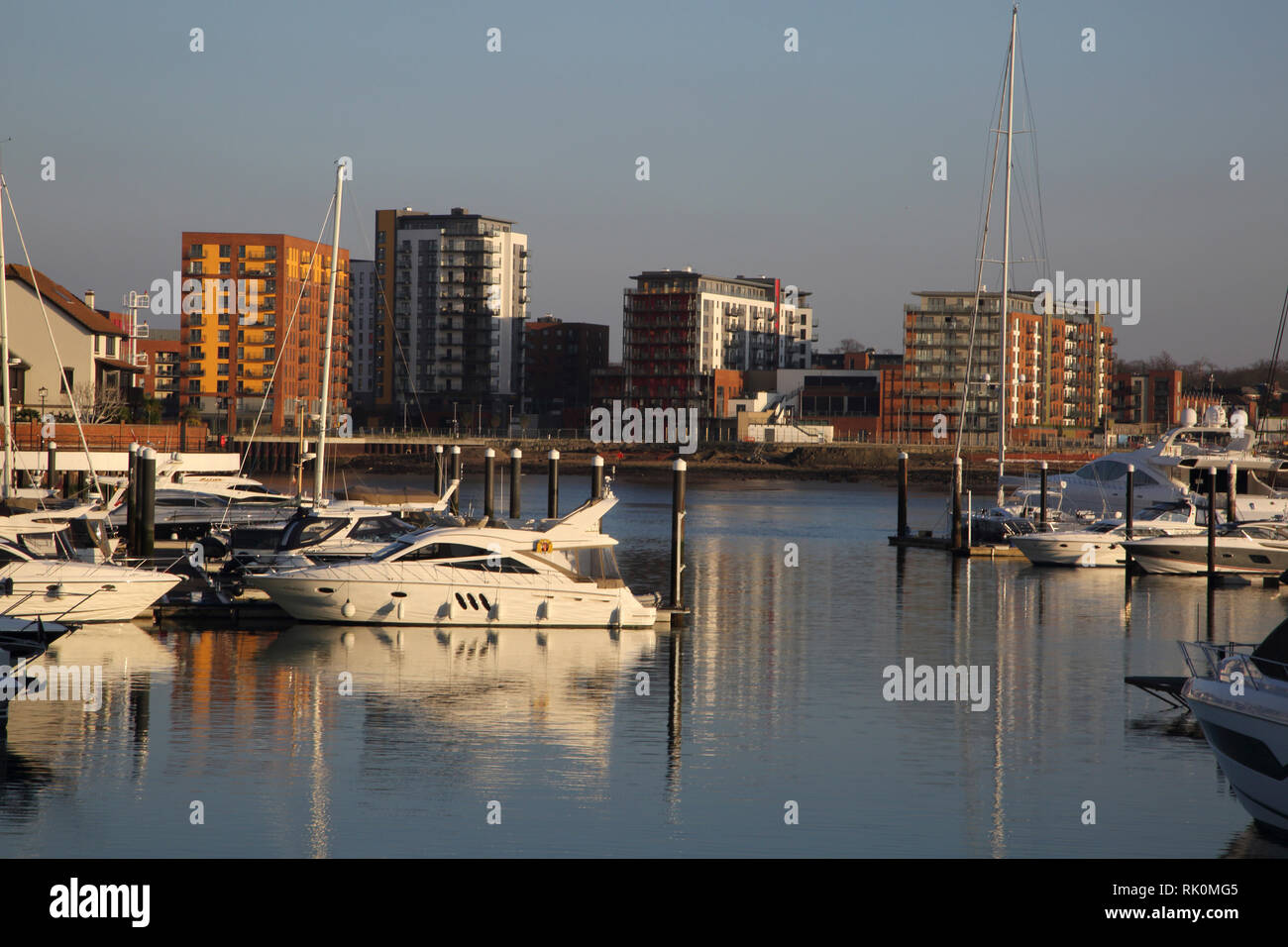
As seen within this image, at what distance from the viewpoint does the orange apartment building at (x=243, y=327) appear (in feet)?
476

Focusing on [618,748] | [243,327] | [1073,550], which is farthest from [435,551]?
[243,327]

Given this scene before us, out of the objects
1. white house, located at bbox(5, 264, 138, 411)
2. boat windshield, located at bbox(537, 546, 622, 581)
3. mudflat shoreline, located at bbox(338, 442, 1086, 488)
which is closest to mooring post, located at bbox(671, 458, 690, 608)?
boat windshield, located at bbox(537, 546, 622, 581)

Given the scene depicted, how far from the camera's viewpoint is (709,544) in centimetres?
5638

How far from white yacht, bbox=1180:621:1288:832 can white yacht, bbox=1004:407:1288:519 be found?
36344mm

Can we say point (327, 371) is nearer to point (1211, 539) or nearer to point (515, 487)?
point (515, 487)

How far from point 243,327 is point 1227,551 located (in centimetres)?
12246

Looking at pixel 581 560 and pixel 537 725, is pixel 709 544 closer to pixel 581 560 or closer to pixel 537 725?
pixel 581 560

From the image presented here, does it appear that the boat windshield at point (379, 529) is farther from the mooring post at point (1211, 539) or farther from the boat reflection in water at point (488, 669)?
the mooring post at point (1211, 539)

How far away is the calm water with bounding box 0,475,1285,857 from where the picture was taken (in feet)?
49.7

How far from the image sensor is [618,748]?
19062 millimetres

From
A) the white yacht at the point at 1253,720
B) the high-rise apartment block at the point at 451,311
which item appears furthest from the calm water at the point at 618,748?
the high-rise apartment block at the point at 451,311

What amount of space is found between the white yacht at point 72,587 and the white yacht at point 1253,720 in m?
18.3
